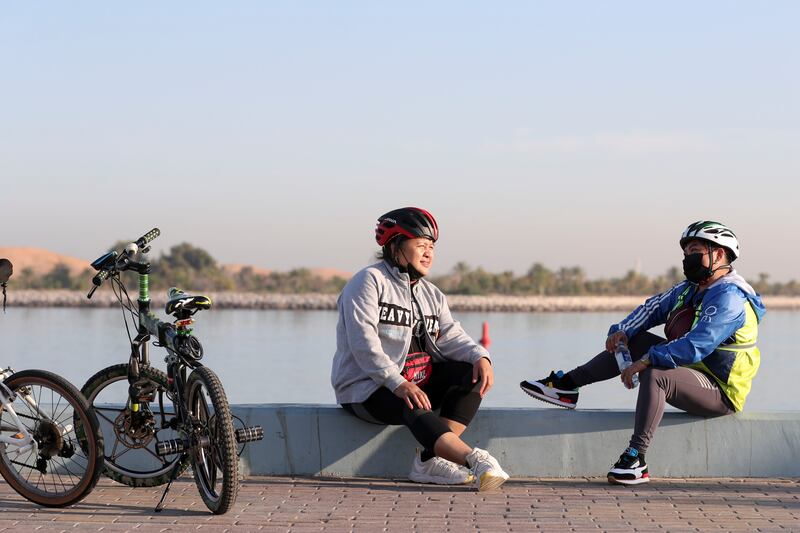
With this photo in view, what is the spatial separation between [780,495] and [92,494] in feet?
10.9

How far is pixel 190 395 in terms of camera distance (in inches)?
220

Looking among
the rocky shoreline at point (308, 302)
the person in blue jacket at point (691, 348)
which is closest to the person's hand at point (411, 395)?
the person in blue jacket at point (691, 348)

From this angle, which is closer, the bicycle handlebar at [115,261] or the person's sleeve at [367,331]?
the bicycle handlebar at [115,261]

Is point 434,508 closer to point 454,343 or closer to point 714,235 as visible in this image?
point 454,343

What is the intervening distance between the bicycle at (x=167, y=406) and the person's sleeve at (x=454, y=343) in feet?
4.02

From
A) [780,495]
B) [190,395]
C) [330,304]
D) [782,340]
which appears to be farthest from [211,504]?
[330,304]

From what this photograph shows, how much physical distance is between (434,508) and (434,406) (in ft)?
2.91

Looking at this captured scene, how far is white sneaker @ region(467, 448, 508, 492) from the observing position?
5.79m

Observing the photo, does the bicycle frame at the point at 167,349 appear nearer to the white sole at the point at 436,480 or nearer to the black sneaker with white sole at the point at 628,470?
the white sole at the point at 436,480

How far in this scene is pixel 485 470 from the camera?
5.79 meters

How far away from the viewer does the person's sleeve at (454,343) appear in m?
6.37

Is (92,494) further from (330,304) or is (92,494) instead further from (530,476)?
(330,304)

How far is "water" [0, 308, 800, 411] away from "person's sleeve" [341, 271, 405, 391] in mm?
9867

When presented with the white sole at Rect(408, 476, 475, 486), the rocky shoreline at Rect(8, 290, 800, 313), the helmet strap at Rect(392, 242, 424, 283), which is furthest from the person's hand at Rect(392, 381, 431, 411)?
the rocky shoreline at Rect(8, 290, 800, 313)
